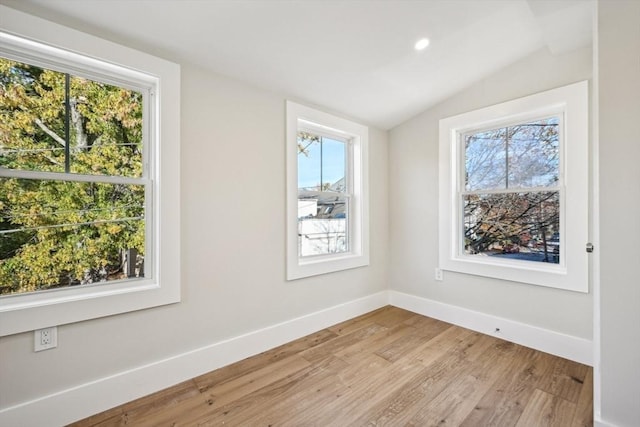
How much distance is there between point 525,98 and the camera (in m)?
2.35

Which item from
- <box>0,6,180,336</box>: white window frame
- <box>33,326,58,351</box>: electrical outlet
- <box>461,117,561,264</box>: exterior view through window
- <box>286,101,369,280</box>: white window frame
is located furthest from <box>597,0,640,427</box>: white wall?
<box>33,326,58,351</box>: electrical outlet

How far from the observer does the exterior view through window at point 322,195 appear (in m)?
2.66

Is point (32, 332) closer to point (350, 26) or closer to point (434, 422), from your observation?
point (434, 422)

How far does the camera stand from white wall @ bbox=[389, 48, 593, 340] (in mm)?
2168

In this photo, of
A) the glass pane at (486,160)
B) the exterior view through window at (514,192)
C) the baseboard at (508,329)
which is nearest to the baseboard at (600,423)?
the baseboard at (508,329)

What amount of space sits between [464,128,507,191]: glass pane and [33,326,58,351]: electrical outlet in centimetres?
324

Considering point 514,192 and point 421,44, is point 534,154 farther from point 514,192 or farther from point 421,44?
point 421,44

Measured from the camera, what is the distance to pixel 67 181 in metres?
1.55

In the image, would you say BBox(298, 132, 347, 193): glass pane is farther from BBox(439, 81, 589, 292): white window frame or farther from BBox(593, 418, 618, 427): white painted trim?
BBox(593, 418, 618, 427): white painted trim

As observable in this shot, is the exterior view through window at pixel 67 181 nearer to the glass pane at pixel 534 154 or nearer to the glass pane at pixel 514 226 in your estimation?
the glass pane at pixel 514 226

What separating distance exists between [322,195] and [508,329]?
6.58ft

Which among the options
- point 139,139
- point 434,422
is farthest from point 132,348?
point 434,422

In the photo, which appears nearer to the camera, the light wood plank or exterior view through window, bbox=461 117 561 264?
the light wood plank

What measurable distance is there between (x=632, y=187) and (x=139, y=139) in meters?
2.62
